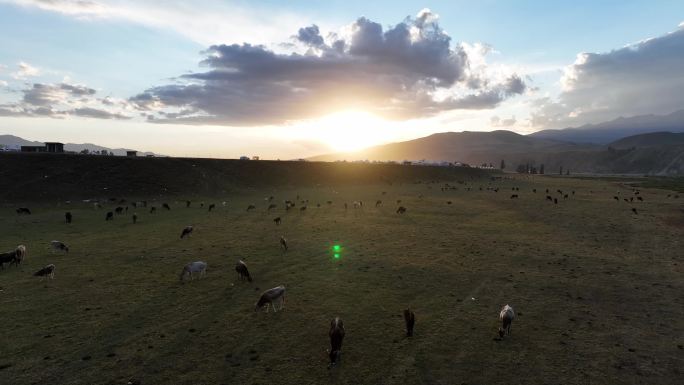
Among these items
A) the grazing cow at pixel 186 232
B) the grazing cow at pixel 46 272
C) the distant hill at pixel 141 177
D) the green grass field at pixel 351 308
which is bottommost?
the green grass field at pixel 351 308

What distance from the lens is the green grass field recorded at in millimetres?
12797

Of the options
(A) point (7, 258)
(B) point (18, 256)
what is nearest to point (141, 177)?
(B) point (18, 256)

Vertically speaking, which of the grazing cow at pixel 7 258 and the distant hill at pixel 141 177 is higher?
the distant hill at pixel 141 177

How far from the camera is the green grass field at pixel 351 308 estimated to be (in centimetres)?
1280

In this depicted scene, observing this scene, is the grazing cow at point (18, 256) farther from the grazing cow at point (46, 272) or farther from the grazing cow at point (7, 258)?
the grazing cow at point (46, 272)

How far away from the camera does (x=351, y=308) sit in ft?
58.0

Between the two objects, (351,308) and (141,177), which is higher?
(141,177)

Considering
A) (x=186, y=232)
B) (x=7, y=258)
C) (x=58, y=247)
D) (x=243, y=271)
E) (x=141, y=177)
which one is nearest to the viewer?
(x=243, y=271)

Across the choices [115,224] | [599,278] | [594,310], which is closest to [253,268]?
[594,310]

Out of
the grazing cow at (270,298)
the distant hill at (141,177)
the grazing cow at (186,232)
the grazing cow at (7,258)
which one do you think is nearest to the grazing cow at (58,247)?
the grazing cow at (7,258)

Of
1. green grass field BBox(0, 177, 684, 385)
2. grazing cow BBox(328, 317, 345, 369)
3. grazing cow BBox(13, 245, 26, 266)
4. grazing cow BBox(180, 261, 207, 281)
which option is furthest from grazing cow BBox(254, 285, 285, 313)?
grazing cow BBox(13, 245, 26, 266)

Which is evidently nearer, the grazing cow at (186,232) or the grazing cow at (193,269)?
the grazing cow at (193,269)

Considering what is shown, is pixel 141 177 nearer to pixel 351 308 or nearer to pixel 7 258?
pixel 7 258

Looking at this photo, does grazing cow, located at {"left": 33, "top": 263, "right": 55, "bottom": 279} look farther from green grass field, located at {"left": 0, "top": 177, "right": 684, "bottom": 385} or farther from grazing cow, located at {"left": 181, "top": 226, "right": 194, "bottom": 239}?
grazing cow, located at {"left": 181, "top": 226, "right": 194, "bottom": 239}
